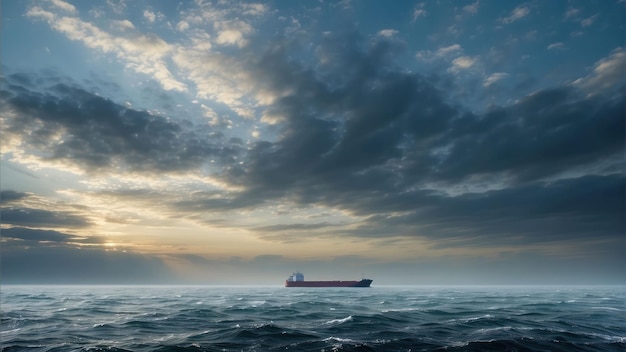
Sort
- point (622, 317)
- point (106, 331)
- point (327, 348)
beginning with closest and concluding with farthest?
point (327, 348) < point (106, 331) < point (622, 317)

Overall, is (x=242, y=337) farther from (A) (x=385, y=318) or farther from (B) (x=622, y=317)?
(B) (x=622, y=317)

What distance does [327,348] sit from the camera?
120 ft

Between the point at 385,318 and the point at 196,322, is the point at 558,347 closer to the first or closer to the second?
the point at 385,318

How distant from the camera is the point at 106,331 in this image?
47.0m

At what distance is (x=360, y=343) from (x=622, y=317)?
195ft

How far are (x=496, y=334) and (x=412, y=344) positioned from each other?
14.1 metres

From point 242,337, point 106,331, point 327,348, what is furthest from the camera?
point 106,331

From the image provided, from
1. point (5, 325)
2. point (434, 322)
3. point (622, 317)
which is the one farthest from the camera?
point (622, 317)

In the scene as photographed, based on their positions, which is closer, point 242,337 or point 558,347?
point 558,347

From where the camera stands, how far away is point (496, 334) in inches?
1738

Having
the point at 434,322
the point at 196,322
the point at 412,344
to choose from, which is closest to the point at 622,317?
the point at 434,322

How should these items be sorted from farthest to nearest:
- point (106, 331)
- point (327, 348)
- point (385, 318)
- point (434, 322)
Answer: point (385, 318) → point (434, 322) → point (106, 331) → point (327, 348)

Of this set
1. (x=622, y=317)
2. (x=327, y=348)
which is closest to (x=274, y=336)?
(x=327, y=348)

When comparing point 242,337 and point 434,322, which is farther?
point 434,322
